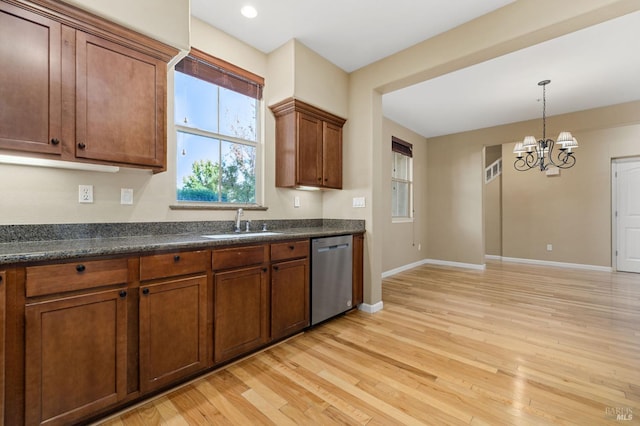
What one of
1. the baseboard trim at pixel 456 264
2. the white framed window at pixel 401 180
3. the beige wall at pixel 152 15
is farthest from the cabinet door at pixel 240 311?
the baseboard trim at pixel 456 264

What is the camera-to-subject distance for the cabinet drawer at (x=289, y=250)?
231 cm

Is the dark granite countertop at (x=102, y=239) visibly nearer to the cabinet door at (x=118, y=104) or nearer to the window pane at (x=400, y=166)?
the cabinet door at (x=118, y=104)

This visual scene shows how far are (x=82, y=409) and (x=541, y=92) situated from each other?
559 centimetres

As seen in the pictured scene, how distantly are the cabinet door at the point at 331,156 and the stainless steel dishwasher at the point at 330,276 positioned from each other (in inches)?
27.6

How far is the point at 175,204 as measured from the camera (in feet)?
7.64

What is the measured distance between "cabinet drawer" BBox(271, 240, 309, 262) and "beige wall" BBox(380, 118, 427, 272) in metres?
2.27

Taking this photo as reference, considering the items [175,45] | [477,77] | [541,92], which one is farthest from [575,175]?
[175,45]

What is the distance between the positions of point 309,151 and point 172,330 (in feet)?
6.76

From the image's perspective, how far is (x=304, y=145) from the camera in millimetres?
2980

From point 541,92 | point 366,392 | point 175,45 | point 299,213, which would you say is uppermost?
point 541,92

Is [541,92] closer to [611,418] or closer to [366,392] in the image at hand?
[611,418]

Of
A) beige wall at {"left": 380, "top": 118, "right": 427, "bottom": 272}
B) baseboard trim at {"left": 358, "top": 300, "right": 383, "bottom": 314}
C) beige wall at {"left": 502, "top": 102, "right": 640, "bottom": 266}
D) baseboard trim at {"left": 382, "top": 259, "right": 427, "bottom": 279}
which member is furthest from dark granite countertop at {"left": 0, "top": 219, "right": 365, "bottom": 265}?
beige wall at {"left": 502, "top": 102, "right": 640, "bottom": 266}

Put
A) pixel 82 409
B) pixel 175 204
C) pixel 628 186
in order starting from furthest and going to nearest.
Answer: pixel 628 186, pixel 175 204, pixel 82 409

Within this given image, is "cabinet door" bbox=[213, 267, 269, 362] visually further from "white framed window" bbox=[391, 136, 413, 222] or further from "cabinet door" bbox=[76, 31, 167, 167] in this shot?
"white framed window" bbox=[391, 136, 413, 222]
